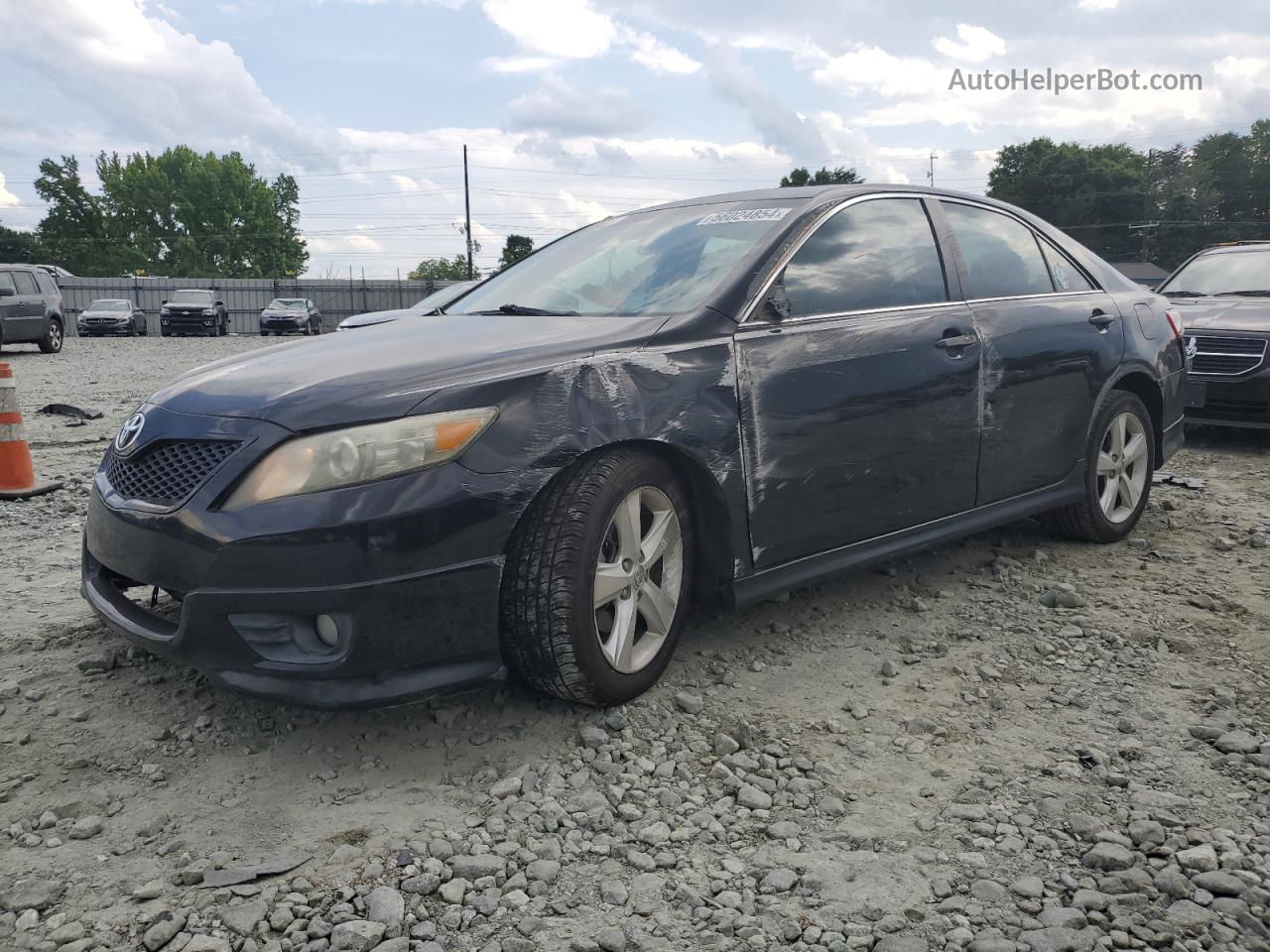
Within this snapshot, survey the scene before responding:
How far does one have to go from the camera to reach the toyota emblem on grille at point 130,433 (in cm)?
294

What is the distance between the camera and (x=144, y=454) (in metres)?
2.85

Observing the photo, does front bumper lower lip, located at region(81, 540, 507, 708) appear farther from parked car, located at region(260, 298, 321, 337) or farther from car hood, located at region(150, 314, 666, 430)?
parked car, located at region(260, 298, 321, 337)

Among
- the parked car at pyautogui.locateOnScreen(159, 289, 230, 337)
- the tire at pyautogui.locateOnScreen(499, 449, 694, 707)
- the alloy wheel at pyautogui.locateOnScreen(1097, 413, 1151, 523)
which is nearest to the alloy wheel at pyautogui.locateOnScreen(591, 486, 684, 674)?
the tire at pyautogui.locateOnScreen(499, 449, 694, 707)

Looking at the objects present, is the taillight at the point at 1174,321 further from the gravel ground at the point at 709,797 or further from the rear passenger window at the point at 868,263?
the rear passenger window at the point at 868,263

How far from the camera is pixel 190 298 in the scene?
106ft

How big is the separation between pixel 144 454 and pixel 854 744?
2.05 meters

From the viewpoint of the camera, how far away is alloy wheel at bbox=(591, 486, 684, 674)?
2909mm

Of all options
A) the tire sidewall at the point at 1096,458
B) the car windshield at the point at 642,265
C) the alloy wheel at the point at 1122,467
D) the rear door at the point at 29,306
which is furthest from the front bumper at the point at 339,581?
the rear door at the point at 29,306

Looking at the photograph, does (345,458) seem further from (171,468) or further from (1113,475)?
(1113,475)

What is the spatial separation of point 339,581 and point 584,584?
62 cm

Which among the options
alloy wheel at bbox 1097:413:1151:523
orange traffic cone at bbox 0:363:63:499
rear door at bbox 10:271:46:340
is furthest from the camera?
rear door at bbox 10:271:46:340

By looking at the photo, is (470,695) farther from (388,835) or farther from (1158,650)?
(1158,650)

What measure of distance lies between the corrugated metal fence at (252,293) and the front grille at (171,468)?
42850 mm

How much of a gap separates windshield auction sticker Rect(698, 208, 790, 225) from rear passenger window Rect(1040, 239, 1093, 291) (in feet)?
5.20
